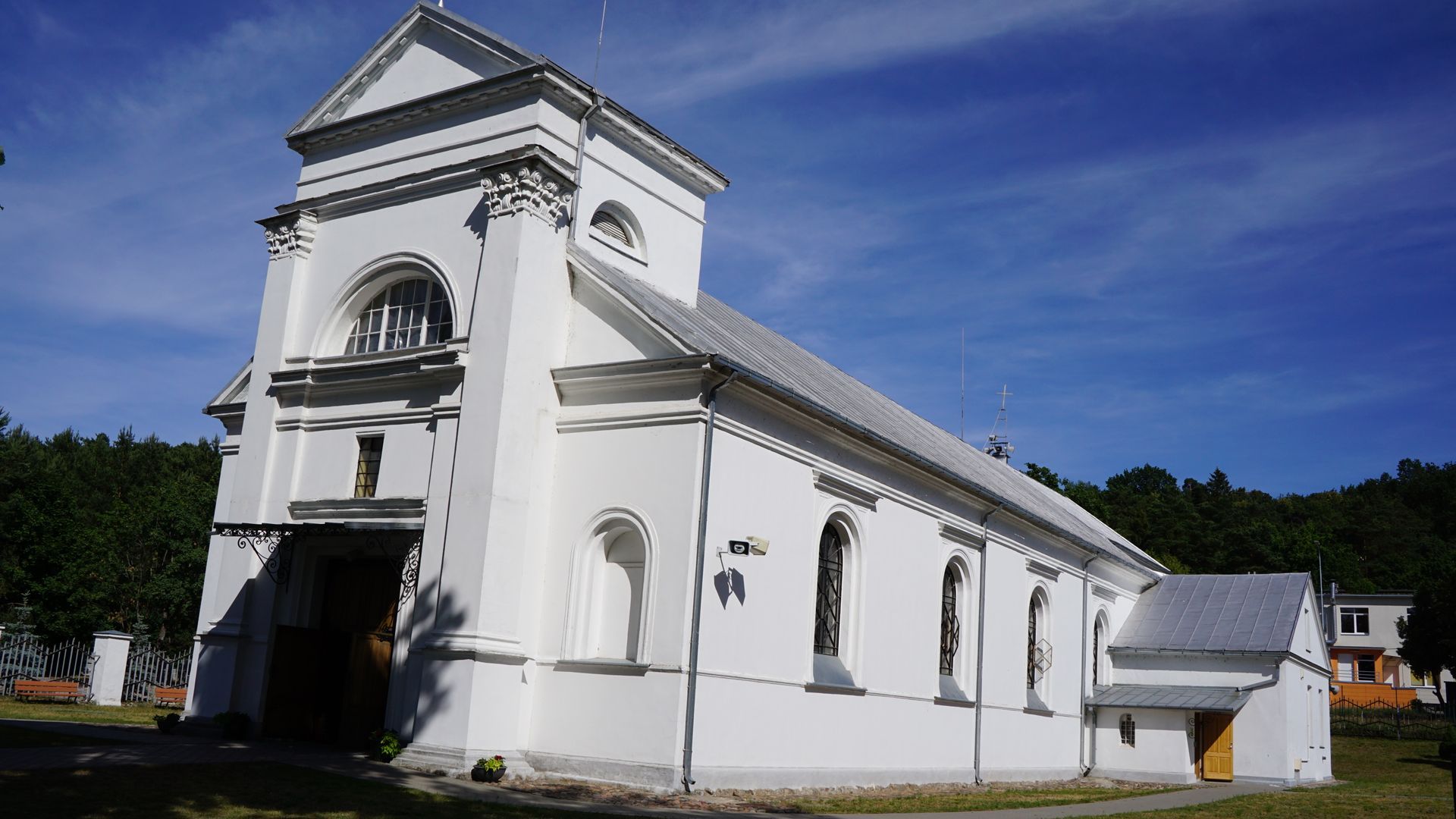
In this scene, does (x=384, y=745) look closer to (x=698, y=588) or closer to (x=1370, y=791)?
(x=698, y=588)

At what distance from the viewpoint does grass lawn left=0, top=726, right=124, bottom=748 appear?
14219 mm

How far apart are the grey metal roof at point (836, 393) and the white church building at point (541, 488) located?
0.57 ft

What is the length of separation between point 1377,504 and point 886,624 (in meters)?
103

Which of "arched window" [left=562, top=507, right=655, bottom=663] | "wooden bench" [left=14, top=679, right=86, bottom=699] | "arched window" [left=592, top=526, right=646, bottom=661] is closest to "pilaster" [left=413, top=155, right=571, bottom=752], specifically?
"arched window" [left=562, top=507, right=655, bottom=663]

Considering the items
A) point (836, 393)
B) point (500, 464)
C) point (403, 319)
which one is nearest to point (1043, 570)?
point (836, 393)

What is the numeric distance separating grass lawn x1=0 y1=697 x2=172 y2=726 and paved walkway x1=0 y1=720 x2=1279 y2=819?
144 centimetres

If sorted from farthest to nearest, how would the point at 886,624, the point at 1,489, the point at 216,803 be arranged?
1. the point at 1,489
2. the point at 886,624
3. the point at 216,803

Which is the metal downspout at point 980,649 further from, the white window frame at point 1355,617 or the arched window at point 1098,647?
the white window frame at point 1355,617

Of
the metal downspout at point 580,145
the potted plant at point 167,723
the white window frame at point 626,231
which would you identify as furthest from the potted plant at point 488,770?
the white window frame at point 626,231

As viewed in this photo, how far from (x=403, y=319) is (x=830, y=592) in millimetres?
8304

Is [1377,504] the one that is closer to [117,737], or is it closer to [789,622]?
[789,622]

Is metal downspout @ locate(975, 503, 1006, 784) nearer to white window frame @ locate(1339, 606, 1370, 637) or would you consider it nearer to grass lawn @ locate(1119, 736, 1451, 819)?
grass lawn @ locate(1119, 736, 1451, 819)

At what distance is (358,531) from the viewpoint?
54.3 ft

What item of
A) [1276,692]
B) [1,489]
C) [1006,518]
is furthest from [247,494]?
[1,489]
